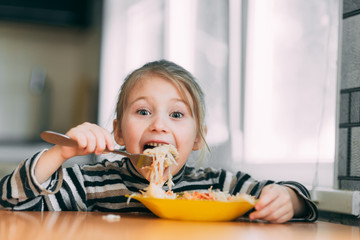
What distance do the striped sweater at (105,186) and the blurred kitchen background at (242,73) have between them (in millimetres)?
222

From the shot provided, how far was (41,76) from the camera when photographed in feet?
12.6

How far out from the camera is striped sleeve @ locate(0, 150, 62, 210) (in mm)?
1068

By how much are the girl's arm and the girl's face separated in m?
0.22

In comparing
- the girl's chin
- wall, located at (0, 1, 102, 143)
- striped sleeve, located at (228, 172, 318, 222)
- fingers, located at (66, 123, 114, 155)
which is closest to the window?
striped sleeve, located at (228, 172, 318, 222)

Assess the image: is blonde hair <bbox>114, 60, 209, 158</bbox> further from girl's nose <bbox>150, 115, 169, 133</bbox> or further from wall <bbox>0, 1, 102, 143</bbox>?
wall <bbox>0, 1, 102, 143</bbox>

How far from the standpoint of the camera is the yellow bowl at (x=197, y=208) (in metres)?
0.89

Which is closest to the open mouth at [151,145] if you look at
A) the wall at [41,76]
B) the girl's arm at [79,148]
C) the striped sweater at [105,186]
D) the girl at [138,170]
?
the girl at [138,170]

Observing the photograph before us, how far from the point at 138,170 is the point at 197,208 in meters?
0.43

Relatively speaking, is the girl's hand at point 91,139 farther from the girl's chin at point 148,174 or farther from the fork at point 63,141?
the girl's chin at point 148,174

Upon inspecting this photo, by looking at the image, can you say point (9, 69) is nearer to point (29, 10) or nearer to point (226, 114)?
point (29, 10)

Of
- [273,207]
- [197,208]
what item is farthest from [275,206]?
[197,208]

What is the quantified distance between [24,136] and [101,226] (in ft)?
10.4

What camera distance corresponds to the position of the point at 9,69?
382 centimetres

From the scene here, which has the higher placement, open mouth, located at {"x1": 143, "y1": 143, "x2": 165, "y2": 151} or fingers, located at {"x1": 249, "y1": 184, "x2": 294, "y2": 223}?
open mouth, located at {"x1": 143, "y1": 143, "x2": 165, "y2": 151}
